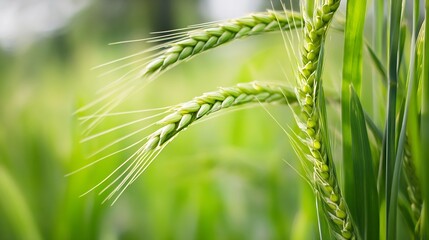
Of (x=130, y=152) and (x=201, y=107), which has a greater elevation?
(x=201, y=107)

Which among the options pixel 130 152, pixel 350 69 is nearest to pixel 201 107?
pixel 350 69

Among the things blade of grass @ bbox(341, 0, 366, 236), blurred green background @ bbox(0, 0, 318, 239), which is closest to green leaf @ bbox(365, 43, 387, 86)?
blade of grass @ bbox(341, 0, 366, 236)

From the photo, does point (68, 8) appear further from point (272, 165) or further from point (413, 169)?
point (413, 169)

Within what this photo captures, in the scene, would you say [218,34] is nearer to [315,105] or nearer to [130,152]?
[315,105]

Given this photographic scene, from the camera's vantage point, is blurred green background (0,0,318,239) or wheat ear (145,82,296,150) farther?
blurred green background (0,0,318,239)

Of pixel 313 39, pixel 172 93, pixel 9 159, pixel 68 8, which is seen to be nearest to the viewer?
pixel 313 39

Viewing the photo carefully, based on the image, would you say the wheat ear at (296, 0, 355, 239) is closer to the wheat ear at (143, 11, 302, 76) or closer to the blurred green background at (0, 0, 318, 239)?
the wheat ear at (143, 11, 302, 76)

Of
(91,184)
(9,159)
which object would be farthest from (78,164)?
(9,159)
